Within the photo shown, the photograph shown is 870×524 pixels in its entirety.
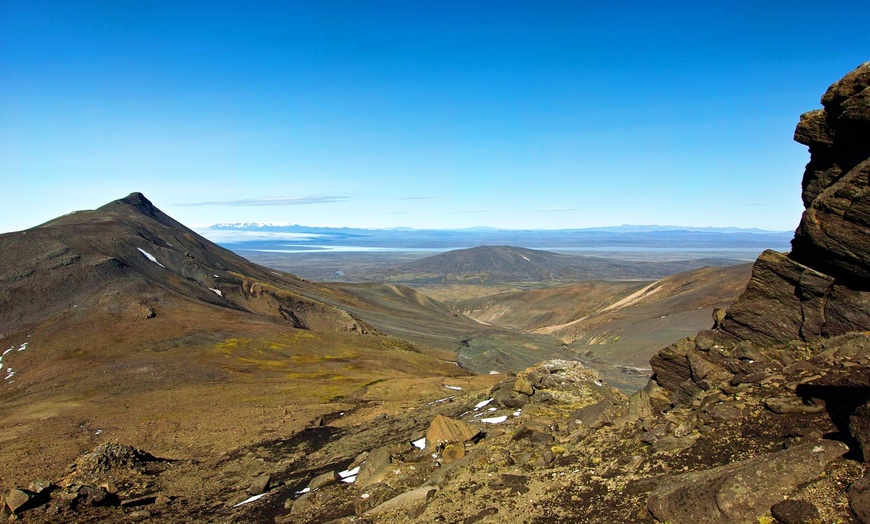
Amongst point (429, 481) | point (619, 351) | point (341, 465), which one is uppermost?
point (429, 481)

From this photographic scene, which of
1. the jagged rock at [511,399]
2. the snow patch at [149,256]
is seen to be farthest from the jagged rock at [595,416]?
the snow patch at [149,256]

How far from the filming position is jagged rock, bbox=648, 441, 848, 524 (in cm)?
911

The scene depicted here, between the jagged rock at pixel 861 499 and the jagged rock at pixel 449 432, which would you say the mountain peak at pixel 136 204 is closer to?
the jagged rock at pixel 449 432

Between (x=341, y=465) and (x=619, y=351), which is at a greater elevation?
(x=341, y=465)

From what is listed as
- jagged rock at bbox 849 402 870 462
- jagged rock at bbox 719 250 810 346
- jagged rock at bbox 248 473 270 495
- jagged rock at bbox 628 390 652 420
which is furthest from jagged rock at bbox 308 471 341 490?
jagged rock at bbox 849 402 870 462

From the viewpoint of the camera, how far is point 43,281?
69.6 meters

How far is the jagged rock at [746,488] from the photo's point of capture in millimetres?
9109

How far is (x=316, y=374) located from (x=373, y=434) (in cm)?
2578

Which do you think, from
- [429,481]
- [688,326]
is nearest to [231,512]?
[429,481]

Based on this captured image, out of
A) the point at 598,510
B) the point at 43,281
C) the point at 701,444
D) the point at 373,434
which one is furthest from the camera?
the point at 43,281

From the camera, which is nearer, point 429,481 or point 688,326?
point 429,481

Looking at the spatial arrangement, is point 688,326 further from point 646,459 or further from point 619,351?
point 646,459

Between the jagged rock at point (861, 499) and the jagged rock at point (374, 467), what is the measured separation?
476 inches

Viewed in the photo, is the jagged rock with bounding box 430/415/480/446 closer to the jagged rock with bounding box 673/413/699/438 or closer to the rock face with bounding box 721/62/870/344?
the jagged rock with bounding box 673/413/699/438
